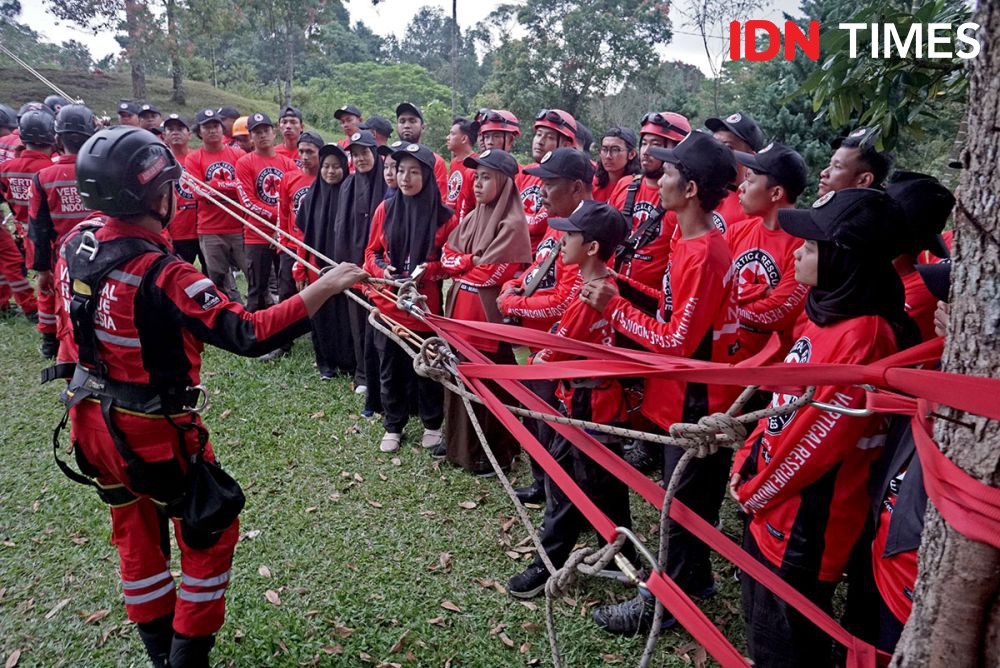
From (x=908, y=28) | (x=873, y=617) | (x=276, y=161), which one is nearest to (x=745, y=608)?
(x=873, y=617)

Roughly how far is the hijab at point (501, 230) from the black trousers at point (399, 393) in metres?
1.22

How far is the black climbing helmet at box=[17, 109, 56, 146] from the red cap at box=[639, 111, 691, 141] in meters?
6.33

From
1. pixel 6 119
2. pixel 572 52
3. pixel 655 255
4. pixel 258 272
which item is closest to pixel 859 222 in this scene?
pixel 655 255

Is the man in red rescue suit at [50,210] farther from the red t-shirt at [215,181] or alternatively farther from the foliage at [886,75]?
the foliage at [886,75]

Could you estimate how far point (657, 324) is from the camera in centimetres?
305

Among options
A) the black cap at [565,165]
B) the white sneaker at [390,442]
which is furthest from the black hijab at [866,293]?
the white sneaker at [390,442]

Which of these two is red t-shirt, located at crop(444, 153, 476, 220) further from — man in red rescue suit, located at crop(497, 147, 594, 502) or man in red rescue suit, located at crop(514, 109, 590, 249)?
man in red rescue suit, located at crop(497, 147, 594, 502)

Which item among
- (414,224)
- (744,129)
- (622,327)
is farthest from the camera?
(414,224)

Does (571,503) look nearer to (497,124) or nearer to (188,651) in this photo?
(188,651)

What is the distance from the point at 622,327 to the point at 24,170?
743 centimetres

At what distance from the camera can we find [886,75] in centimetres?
276

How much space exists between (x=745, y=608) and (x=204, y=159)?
7.78 meters

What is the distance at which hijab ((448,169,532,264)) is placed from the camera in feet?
15.0

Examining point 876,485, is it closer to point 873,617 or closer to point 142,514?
point 873,617
